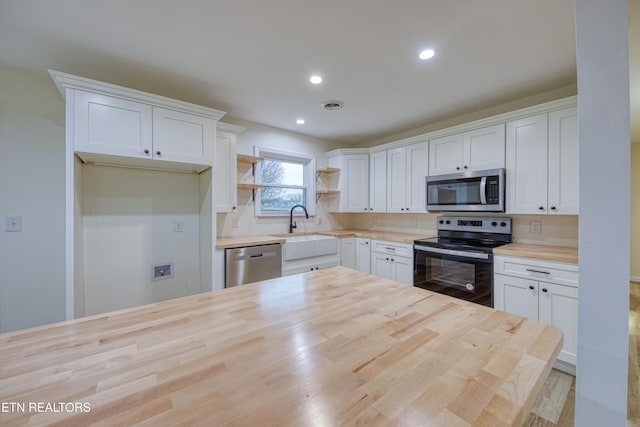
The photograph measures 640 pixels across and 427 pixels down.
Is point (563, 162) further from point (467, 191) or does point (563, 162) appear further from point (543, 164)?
point (467, 191)

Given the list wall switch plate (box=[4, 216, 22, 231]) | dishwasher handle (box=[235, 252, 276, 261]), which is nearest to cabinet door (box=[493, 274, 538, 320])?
dishwasher handle (box=[235, 252, 276, 261])

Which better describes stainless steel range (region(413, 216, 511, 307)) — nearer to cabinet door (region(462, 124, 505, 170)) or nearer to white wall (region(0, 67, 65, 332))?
cabinet door (region(462, 124, 505, 170))

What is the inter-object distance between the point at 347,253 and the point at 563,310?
217 cm

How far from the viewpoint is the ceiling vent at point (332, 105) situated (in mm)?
2760

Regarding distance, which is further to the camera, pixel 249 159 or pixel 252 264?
A: pixel 249 159

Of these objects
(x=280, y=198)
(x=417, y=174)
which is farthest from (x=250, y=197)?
(x=417, y=174)

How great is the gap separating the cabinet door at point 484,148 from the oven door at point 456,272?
3.12 feet

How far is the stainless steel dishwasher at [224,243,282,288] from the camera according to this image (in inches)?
101

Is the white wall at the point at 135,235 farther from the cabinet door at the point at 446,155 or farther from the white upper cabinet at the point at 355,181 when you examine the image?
the cabinet door at the point at 446,155

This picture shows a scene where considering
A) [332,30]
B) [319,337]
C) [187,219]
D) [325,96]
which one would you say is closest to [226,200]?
[187,219]

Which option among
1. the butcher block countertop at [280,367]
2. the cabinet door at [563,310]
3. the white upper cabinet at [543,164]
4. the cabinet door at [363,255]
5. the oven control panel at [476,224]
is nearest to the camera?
the butcher block countertop at [280,367]

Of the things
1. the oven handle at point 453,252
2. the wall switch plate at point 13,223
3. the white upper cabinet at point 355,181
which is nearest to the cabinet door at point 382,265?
the oven handle at point 453,252

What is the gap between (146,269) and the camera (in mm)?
2619

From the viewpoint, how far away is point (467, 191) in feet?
9.19
